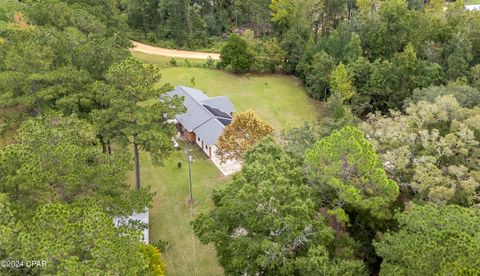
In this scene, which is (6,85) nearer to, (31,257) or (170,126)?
(170,126)

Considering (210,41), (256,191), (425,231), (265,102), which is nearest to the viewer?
(425,231)

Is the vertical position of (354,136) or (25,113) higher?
(354,136)

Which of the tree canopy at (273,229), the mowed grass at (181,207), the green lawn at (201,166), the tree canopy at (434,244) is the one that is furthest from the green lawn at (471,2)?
the tree canopy at (273,229)

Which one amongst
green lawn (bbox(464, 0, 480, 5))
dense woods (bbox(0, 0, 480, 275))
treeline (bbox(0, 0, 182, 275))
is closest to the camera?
treeline (bbox(0, 0, 182, 275))

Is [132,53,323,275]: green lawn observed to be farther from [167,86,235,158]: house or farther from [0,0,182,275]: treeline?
[0,0,182,275]: treeline

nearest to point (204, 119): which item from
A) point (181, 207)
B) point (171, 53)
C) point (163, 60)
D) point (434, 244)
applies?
point (181, 207)

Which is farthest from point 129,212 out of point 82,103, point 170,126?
point 82,103

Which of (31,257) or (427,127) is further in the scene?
(427,127)

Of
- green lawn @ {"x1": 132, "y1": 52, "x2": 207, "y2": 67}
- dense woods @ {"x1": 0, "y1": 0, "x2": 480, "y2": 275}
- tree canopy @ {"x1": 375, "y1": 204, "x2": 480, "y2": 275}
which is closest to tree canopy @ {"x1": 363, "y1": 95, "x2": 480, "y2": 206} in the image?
dense woods @ {"x1": 0, "y1": 0, "x2": 480, "y2": 275}
